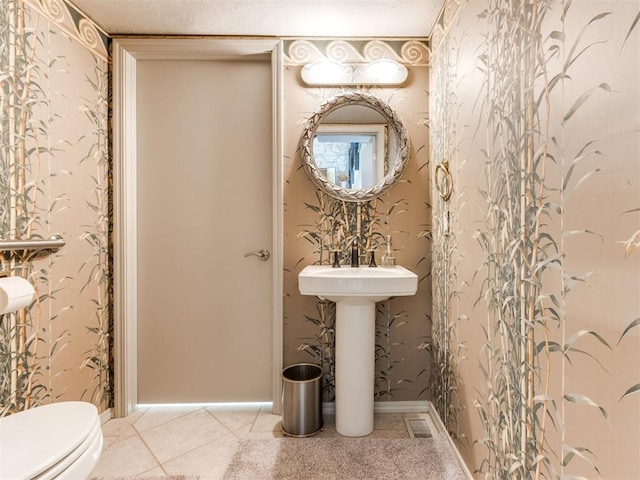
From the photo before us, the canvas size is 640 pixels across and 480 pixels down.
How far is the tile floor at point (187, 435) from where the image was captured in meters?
1.58

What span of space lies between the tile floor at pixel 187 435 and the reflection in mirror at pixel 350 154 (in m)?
1.37

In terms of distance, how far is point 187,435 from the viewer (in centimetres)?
182

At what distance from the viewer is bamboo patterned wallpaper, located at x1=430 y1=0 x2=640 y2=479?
0.63 meters

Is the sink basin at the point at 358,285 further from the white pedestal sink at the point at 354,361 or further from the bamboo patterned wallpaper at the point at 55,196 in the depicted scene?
the bamboo patterned wallpaper at the point at 55,196

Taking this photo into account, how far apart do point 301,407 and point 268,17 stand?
2.05 meters

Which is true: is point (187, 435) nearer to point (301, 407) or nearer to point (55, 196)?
point (301, 407)

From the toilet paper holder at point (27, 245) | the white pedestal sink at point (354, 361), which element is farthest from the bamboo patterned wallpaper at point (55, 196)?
the white pedestal sink at point (354, 361)

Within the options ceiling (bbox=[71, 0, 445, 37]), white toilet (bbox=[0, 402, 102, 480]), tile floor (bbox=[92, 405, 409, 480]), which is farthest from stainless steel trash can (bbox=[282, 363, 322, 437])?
ceiling (bbox=[71, 0, 445, 37])

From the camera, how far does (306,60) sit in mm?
2010

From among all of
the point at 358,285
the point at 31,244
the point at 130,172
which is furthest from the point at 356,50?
the point at 31,244

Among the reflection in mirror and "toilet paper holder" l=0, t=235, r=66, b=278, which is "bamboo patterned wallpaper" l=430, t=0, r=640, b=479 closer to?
the reflection in mirror

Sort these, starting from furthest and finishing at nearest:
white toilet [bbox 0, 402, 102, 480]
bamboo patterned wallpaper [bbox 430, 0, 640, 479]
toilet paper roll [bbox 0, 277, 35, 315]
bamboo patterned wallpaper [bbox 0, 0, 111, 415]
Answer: bamboo patterned wallpaper [bbox 0, 0, 111, 415]
toilet paper roll [bbox 0, 277, 35, 315]
white toilet [bbox 0, 402, 102, 480]
bamboo patterned wallpaper [bbox 430, 0, 640, 479]

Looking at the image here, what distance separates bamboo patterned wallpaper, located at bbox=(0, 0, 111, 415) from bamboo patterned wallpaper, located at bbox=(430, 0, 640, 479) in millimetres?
1827

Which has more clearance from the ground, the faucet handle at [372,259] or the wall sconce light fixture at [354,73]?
the wall sconce light fixture at [354,73]
